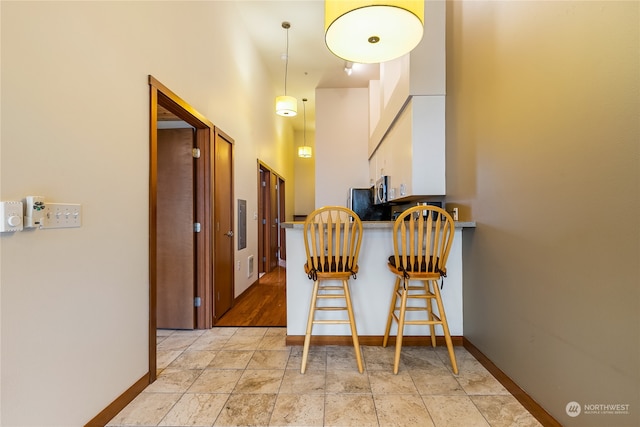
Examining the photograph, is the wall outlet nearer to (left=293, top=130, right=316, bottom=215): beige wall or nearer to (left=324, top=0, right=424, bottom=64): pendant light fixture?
(left=324, top=0, right=424, bottom=64): pendant light fixture

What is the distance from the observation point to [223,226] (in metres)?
3.05

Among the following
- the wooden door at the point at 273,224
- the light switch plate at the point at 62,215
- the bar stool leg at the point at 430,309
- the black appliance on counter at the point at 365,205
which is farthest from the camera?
the wooden door at the point at 273,224

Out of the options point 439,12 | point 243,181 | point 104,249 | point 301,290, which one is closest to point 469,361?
point 301,290

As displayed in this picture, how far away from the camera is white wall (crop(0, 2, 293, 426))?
1056mm

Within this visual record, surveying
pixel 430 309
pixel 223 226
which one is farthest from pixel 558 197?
pixel 223 226

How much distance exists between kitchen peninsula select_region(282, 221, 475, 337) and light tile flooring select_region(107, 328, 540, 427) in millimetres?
158

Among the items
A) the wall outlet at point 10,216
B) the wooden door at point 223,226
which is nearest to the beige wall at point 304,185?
the wooden door at point 223,226

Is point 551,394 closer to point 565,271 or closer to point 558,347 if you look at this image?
point 558,347

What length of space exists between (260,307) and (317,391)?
177 cm

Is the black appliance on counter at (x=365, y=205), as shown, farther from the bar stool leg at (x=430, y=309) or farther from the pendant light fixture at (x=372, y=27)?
the pendant light fixture at (x=372, y=27)

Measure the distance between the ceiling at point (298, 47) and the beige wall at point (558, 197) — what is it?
2058mm

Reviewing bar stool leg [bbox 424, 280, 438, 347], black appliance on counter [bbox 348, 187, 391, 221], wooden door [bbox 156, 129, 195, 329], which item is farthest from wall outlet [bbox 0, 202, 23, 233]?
black appliance on counter [bbox 348, 187, 391, 221]

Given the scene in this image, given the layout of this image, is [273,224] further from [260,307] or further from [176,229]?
[176,229]

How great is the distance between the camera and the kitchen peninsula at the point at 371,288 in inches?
91.0
